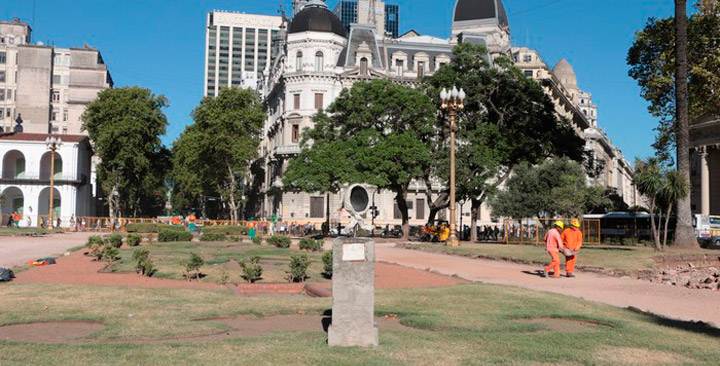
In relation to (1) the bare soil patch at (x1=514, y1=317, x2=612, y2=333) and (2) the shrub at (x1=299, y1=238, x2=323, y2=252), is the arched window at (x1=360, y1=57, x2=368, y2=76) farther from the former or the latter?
(1) the bare soil patch at (x1=514, y1=317, x2=612, y2=333)

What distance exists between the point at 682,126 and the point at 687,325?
2156 centimetres

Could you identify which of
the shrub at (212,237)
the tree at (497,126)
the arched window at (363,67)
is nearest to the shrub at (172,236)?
the shrub at (212,237)

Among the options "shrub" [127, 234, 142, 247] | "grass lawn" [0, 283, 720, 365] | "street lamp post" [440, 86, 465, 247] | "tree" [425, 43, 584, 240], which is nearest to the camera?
"grass lawn" [0, 283, 720, 365]

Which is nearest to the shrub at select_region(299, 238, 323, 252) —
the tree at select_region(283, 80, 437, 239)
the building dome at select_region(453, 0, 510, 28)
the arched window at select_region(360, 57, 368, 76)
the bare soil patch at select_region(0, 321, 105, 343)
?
the tree at select_region(283, 80, 437, 239)

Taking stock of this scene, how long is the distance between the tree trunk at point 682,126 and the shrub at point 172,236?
83.7 feet

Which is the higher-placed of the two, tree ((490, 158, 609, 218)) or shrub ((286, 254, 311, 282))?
tree ((490, 158, 609, 218))

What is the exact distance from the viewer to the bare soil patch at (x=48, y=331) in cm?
845

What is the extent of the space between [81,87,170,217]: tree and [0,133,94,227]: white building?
9.74 ft

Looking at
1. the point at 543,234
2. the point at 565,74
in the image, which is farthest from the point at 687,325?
the point at 565,74

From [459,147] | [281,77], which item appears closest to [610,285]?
[459,147]

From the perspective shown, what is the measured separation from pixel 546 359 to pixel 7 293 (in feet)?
33.2

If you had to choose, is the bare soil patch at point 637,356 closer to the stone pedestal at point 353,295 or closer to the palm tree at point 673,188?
the stone pedestal at point 353,295

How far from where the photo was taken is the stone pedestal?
317 inches

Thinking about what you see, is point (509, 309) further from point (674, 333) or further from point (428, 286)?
point (428, 286)
